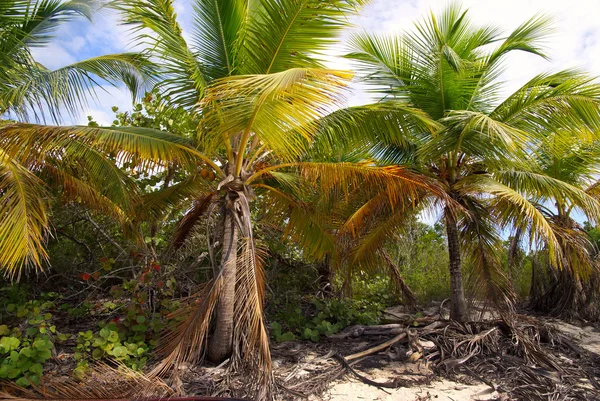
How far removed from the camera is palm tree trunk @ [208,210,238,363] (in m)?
5.86

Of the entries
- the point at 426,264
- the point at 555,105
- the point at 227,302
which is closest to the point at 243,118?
the point at 227,302

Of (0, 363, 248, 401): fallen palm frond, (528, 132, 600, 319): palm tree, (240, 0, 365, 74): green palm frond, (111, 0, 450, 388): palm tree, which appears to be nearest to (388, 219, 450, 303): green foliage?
(528, 132, 600, 319): palm tree

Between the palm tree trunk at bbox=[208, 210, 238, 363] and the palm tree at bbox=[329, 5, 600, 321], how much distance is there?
208 cm

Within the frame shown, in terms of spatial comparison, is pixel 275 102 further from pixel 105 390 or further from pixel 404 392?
pixel 404 392

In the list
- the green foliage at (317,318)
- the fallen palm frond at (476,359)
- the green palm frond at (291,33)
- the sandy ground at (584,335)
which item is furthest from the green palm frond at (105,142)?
the sandy ground at (584,335)

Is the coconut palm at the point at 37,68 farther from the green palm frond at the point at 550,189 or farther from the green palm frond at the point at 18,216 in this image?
the green palm frond at the point at 550,189

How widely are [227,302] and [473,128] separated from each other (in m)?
4.21

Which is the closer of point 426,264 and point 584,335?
point 584,335

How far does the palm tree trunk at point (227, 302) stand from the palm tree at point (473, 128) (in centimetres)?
208

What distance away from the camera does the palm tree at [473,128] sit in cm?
648

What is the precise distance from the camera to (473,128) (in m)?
6.70

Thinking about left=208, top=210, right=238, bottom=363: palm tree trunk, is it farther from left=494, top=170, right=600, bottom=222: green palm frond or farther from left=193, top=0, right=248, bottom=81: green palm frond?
left=494, top=170, right=600, bottom=222: green palm frond

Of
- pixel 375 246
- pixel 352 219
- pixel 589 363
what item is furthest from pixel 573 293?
pixel 352 219

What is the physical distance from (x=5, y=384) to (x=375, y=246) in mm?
5359
